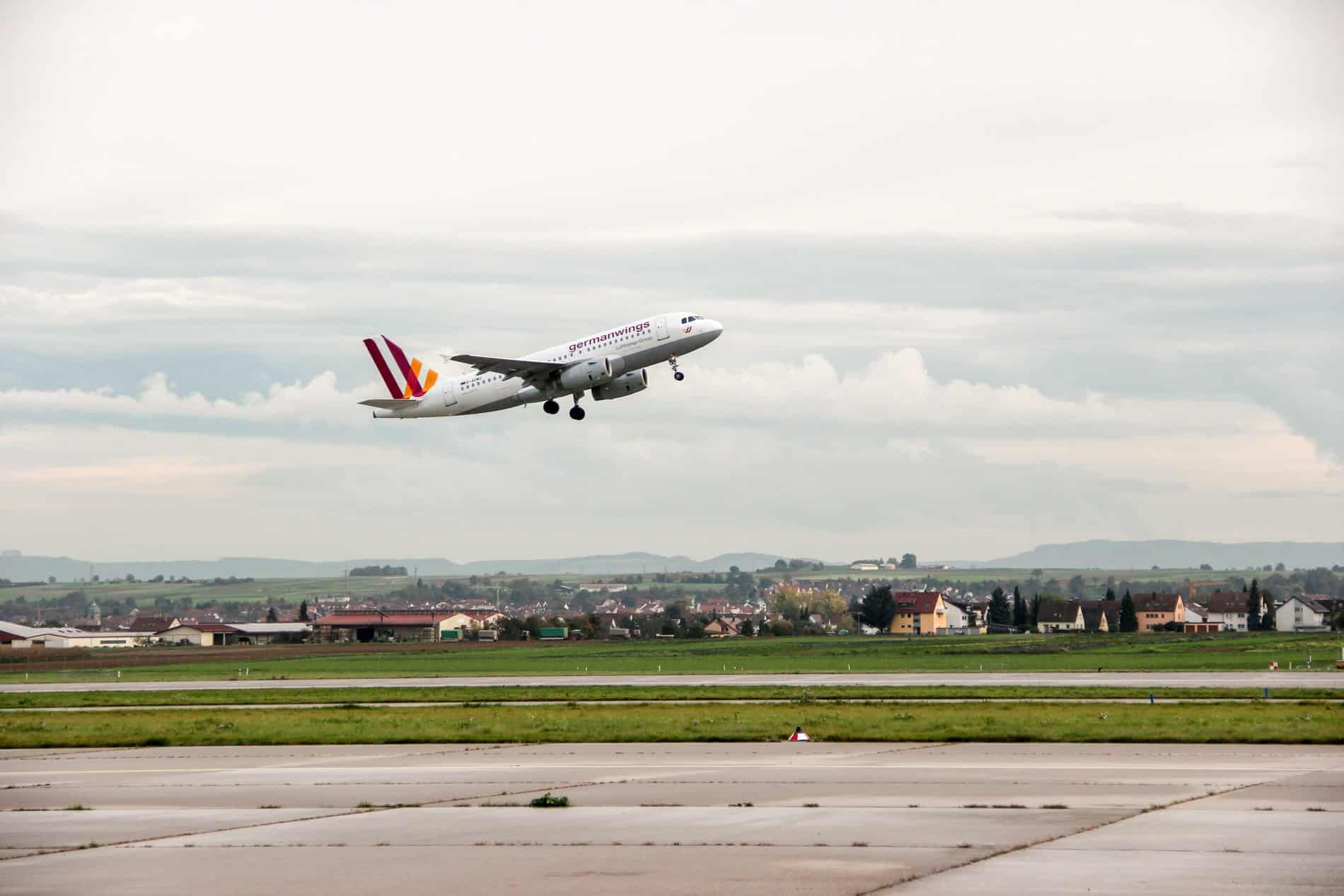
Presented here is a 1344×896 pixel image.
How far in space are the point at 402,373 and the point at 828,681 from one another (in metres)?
26.8

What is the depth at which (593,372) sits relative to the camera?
69.6 m

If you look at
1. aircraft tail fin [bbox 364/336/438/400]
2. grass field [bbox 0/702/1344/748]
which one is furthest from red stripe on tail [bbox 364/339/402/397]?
grass field [bbox 0/702/1344/748]

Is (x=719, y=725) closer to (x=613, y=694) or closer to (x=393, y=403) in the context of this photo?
(x=613, y=694)

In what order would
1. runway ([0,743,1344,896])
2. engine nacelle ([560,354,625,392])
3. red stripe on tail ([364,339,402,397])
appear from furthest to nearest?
red stripe on tail ([364,339,402,397]) < engine nacelle ([560,354,625,392]) < runway ([0,743,1344,896])

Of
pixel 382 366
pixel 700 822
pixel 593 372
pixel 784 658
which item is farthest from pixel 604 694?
→ pixel 784 658

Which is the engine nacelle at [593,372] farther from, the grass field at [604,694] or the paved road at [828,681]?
the paved road at [828,681]

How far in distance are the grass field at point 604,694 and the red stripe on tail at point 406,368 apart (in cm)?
1561

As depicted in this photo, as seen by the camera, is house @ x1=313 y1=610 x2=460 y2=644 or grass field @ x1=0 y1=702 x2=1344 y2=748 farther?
house @ x1=313 y1=610 x2=460 y2=644

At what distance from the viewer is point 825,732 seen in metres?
41.6

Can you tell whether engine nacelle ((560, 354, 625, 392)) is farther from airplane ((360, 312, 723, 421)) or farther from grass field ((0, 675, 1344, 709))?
grass field ((0, 675, 1344, 709))

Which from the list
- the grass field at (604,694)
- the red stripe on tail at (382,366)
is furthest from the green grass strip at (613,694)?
the red stripe on tail at (382,366)

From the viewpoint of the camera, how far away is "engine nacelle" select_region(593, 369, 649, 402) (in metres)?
71.3

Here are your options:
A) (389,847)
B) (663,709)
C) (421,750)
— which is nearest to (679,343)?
(663,709)

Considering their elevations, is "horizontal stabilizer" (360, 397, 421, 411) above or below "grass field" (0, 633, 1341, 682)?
above
